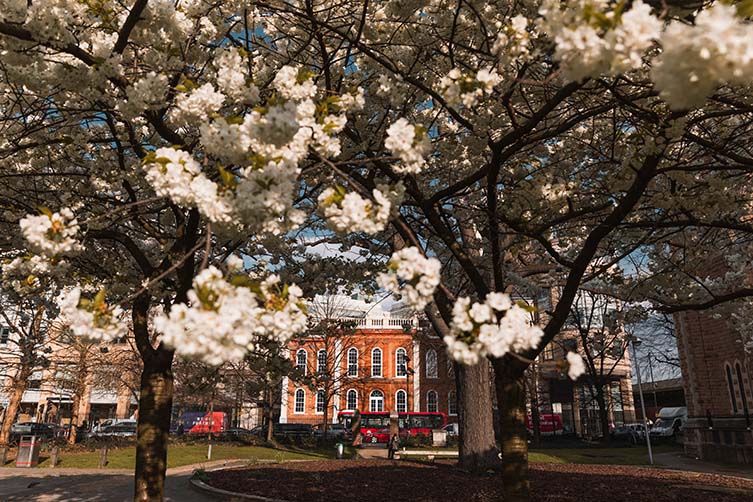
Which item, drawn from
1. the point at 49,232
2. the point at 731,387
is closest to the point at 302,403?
the point at 731,387

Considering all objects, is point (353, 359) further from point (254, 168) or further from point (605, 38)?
point (605, 38)

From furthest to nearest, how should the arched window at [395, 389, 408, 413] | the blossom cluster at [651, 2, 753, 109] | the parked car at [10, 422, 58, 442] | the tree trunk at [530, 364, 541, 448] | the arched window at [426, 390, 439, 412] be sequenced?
the arched window at [395, 389, 408, 413] → the arched window at [426, 390, 439, 412] → the parked car at [10, 422, 58, 442] → the tree trunk at [530, 364, 541, 448] → the blossom cluster at [651, 2, 753, 109]

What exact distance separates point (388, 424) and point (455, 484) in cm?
2613

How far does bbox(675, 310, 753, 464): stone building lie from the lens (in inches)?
707

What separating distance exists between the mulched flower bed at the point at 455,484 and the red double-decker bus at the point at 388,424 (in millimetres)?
21221

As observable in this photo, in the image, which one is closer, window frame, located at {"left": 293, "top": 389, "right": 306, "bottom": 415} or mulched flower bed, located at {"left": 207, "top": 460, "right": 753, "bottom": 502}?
mulched flower bed, located at {"left": 207, "top": 460, "right": 753, "bottom": 502}

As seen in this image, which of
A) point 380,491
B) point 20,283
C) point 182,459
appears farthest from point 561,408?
point 20,283

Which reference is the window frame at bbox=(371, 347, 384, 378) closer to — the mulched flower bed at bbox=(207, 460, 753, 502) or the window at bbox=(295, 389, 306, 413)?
the window at bbox=(295, 389, 306, 413)

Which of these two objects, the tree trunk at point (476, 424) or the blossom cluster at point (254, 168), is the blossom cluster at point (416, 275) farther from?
the tree trunk at point (476, 424)

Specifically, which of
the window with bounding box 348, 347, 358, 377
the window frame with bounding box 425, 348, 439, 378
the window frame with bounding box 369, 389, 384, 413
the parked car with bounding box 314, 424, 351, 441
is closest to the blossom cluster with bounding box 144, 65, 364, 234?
the parked car with bounding box 314, 424, 351, 441

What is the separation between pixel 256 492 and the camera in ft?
32.7

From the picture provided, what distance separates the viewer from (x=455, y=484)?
10164 millimetres

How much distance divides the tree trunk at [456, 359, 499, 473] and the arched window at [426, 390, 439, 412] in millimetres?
38063

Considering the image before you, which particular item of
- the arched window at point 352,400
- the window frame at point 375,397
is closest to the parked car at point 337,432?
the arched window at point 352,400
